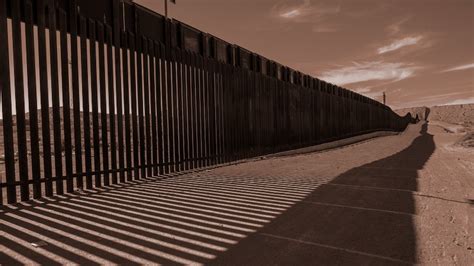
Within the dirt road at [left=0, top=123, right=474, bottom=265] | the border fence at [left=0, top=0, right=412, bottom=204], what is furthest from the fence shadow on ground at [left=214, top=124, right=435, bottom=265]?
the border fence at [left=0, top=0, right=412, bottom=204]

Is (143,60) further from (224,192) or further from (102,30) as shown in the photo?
(224,192)

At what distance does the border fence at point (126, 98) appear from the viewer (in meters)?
5.79

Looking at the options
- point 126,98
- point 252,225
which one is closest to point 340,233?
point 252,225

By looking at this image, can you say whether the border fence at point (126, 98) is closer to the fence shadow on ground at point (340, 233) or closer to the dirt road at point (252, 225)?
the dirt road at point (252, 225)

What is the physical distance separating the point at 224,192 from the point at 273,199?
3.71ft

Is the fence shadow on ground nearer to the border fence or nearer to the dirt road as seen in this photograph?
the dirt road

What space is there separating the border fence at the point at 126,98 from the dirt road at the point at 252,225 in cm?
100

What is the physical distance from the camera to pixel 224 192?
21.1ft

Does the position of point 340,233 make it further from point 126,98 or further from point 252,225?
point 126,98

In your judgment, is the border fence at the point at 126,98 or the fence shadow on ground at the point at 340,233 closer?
the fence shadow on ground at the point at 340,233

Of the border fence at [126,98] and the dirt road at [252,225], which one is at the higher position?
the border fence at [126,98]

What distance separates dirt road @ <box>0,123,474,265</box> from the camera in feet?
10.5

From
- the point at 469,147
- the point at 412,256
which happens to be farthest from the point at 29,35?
the point at 469,147

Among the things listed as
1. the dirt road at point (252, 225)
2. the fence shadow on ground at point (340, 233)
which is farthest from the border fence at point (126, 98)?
the fence shadow on ground at point (340, 233)
